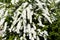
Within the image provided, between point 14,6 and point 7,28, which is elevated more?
point 14,6

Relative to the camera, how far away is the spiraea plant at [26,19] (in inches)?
122

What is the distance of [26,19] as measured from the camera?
3193 mm

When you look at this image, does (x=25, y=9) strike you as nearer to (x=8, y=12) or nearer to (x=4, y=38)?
(x=8, y=12)

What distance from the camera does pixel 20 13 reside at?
320cm

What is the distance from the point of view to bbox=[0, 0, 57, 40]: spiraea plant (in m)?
3.11

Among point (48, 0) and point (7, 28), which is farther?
point (48, 0)

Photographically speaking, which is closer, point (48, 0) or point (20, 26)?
point (20, 26)

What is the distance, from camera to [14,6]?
3328 millimetres

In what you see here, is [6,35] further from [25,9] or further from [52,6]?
[52,6]

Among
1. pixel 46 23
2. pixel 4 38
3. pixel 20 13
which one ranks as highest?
pixel 20 13

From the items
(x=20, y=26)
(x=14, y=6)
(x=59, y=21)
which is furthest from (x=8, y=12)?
(x=59, y=21)

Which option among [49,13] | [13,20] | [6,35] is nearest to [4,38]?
[6,35]

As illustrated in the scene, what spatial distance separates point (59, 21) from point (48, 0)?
50 cm

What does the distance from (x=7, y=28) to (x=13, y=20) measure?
18 centimetres
